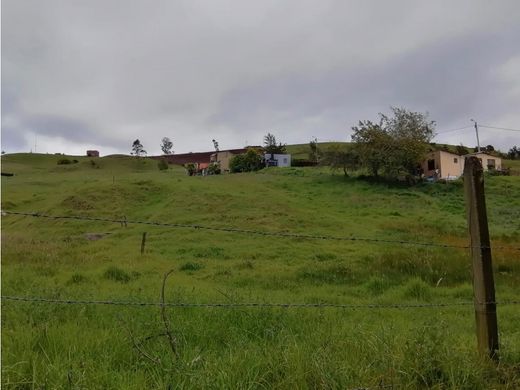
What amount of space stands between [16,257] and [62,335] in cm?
1281

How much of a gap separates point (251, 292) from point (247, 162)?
211ft

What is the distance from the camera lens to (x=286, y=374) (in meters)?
3.62

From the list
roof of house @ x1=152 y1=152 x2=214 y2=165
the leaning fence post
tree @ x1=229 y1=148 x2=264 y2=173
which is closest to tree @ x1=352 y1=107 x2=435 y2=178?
tree @ x1=229 y1=148 x2=264 y2=173

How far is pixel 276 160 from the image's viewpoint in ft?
258

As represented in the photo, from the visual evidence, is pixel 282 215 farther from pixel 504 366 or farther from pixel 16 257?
pixel 504 366

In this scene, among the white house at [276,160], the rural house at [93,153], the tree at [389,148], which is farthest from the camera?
the rural house at [93,153]

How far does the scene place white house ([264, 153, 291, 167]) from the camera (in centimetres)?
7745

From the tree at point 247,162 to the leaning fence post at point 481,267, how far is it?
228 ft

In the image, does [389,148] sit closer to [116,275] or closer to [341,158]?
[341,158]

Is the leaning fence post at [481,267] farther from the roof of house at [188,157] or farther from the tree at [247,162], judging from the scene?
the roof of house at [188,157]

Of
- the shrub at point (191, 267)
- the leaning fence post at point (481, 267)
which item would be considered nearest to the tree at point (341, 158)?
the shrub at point (191, 267)

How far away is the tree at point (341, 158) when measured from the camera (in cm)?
5141

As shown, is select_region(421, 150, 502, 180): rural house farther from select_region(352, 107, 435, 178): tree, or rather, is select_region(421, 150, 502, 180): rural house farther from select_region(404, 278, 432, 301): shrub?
select_region(404, 278, 432, 301): shrub

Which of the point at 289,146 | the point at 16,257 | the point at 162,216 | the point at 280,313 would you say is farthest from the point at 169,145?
the point at 280,313
